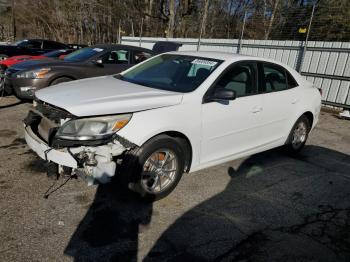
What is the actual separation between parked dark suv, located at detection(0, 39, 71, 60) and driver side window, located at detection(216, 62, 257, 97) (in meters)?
9.79

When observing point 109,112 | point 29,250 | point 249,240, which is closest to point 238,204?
point 249,240

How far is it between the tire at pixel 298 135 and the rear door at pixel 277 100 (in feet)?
0.90

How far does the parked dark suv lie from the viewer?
444 inches

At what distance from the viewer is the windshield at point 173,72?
3680mm

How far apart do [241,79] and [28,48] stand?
1039cm

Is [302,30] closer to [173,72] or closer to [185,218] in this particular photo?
[173,72]

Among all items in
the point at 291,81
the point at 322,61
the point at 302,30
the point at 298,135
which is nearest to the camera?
the point at 291,81

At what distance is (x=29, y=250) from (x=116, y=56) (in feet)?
19.0

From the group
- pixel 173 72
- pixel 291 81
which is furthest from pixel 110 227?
pixel 291 81

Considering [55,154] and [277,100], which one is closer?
[55,154]

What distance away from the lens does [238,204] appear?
3.55 m

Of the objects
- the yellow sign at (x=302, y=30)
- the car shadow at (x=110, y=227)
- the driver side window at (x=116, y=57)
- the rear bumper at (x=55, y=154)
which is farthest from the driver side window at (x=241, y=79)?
the yellow sign at (x=302, y=30)

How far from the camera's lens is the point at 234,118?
378cm

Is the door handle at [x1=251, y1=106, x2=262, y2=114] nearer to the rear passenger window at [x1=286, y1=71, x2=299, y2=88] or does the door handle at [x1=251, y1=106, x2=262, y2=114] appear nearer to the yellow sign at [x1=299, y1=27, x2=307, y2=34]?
the rear passenger window at [x1=286, y1=71, x2=299, y2=88]
